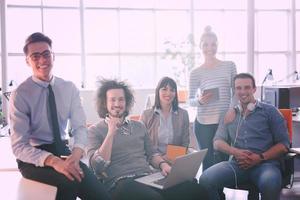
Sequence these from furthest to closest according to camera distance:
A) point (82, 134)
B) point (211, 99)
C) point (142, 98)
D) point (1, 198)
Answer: point (142, 98) → point (211, 99) → point (82, 134) → point (1, 198)

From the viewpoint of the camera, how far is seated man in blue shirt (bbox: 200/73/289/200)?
2.75m

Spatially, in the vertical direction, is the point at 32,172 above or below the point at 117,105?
below

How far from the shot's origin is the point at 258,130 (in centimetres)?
298

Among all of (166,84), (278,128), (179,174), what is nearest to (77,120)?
(179,174)

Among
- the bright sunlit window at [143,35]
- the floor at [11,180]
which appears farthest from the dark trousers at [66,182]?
the bright sunlit window at [143,35]

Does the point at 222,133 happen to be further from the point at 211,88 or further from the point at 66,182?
the point at 66,182

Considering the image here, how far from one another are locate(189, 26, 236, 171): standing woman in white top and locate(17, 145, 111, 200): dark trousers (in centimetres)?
143

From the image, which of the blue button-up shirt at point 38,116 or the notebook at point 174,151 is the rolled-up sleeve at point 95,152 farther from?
the notebook at point 174,151

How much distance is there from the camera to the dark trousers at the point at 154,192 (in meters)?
2.33

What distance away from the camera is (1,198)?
1.76 meters

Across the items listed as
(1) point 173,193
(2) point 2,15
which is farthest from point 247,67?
(1) point 173,193

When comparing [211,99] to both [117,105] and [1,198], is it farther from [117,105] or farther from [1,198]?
[1,198]

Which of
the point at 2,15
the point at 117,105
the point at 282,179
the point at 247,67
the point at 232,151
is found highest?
the point at 2,15

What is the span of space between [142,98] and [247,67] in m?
2.69
